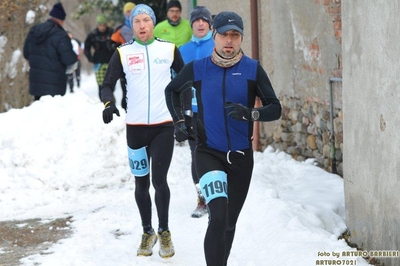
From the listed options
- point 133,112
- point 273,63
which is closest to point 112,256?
point 133,112

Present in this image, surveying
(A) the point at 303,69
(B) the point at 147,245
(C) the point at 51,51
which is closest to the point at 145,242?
(B) the point at 147,245

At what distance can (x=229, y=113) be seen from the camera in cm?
553

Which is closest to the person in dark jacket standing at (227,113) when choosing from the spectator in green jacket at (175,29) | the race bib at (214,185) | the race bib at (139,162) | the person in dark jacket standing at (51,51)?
the race bib at (214,185)

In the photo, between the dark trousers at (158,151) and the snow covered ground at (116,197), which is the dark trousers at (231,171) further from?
the dark trousers at (158,151)

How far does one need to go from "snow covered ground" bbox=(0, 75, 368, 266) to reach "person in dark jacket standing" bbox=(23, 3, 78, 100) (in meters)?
0.46

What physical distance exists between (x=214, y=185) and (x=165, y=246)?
148cm

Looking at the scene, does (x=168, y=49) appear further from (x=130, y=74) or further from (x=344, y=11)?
(x=344, y=11)

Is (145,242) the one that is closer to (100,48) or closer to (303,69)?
(303,69)

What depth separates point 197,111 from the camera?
584 cm

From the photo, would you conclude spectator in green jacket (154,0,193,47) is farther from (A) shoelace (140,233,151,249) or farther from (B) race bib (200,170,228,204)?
(B) race bib (200,170,228,204)

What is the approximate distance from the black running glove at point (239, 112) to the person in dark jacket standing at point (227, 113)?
5cm

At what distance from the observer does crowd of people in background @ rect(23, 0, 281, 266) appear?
5.66 meters

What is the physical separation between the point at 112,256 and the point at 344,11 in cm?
271

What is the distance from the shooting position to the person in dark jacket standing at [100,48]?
50.1 feet
